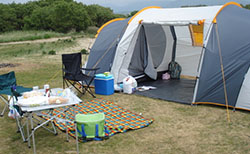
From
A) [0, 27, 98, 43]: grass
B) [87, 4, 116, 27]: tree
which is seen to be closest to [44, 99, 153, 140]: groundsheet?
[0, 27, 98, 43]: grass

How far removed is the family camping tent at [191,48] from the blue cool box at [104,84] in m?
0.39

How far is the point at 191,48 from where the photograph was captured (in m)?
7.28

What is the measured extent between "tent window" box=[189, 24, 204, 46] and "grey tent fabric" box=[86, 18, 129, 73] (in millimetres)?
1724

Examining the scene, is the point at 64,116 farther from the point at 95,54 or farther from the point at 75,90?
the point at 95,54

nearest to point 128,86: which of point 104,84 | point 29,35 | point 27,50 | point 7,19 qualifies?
point 104,84

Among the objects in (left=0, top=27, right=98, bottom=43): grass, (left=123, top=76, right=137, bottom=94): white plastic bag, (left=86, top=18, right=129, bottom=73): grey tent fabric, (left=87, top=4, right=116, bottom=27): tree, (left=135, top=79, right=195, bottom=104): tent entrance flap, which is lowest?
(left=135, top=79, right=195, bottom=104): tent entrance flap

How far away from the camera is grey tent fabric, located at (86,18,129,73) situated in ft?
20.2

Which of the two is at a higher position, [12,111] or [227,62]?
[227,62]

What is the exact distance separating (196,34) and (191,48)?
41cm

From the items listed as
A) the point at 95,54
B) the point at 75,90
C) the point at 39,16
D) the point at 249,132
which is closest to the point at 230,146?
the point at 249,132

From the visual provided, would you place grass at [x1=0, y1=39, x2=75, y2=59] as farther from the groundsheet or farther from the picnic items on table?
the picnic items on table

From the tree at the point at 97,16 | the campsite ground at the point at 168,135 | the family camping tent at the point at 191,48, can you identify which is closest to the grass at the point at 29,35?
the family camping tent at the point at 191,48

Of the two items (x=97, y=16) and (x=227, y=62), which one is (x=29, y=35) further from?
(x=97, y=16)

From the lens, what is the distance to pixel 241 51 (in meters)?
4.82
